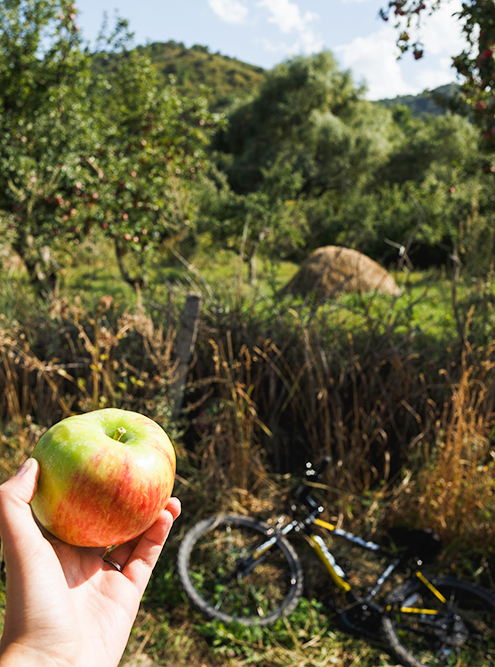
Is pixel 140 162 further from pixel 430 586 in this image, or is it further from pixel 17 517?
pixel 17 517

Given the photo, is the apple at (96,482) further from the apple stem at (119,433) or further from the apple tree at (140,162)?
the apple tree at (140,162)

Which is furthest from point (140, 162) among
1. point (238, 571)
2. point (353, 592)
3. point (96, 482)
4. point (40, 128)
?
point (96, 482)

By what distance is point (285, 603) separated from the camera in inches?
110

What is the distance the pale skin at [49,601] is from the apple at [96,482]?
0.19ft

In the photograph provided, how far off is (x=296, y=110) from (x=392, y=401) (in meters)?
25.3

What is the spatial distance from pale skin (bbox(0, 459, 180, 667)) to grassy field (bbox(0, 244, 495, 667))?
1.60 meters

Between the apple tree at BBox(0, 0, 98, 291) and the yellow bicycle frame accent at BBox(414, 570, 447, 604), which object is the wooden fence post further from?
Result: the apple tree at BBox(0, 0, 98, 291)

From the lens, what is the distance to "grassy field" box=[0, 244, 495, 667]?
9.14 ft

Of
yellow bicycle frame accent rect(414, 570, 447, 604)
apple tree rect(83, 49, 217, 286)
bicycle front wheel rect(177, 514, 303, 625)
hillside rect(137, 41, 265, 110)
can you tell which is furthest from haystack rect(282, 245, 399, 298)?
hillside rect(137, 41, 265, 110)

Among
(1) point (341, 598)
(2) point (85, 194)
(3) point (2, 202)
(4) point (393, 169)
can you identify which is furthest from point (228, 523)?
(4) point (393, 169)

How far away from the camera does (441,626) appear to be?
8.74 ft

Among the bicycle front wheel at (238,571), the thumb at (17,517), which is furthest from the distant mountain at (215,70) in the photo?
the thumb at (17,517)

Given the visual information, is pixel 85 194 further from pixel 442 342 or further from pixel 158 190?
pixel 442 342

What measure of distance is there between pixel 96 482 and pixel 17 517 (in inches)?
7.3
